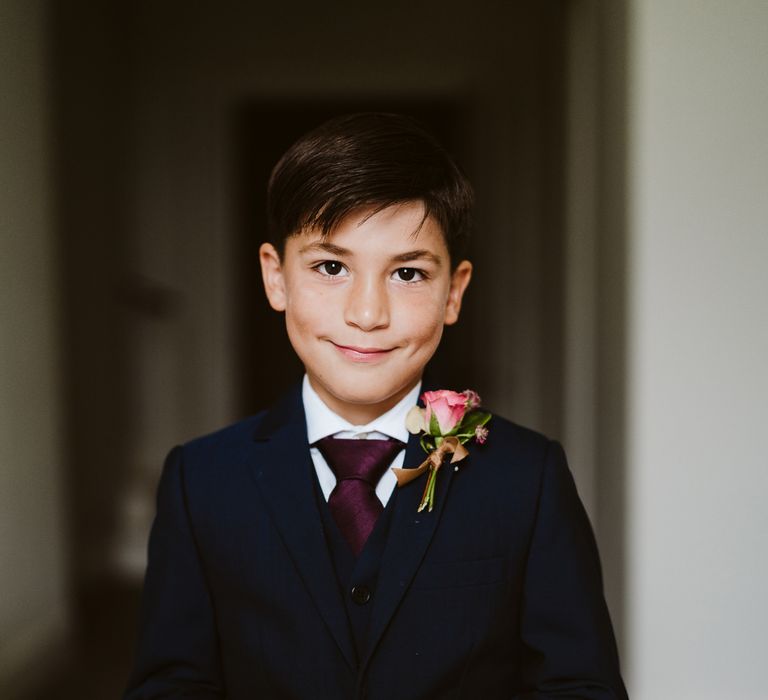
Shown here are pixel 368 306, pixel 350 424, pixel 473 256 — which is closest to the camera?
pixel 368 306

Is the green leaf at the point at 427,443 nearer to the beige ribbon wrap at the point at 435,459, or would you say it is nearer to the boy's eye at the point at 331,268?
the beige ribbon wrap at the point at 435,459

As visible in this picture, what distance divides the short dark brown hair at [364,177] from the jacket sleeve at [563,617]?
12.2 inches

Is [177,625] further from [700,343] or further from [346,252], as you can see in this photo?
[700,343]

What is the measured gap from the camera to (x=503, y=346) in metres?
3.30

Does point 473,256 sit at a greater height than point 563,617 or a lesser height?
greater

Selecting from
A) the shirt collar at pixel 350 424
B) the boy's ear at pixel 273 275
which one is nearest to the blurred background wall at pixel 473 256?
the shirt collar at pixel 350 424

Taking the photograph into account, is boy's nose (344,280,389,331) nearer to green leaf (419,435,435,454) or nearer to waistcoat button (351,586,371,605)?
green leaf (419,435,435,454)

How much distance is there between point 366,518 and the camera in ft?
2.70

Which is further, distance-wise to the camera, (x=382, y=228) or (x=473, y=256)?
(x=473, y=256)

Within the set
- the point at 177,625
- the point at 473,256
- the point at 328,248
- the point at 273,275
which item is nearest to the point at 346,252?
the point at 328,248

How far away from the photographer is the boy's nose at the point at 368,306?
76 cm

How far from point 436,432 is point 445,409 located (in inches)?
1.1

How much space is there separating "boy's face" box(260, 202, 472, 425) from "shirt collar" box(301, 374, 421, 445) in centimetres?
4

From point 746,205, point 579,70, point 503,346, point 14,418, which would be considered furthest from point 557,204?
point 14,418
